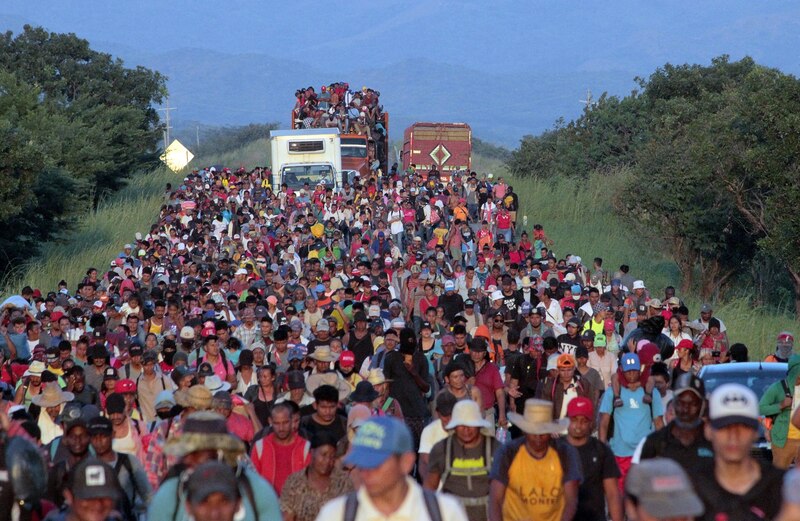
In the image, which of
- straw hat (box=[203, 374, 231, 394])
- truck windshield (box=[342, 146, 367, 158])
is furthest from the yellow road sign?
straw hat (box=[203, 374, 231, 394])

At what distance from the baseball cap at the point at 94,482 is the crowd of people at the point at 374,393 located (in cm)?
1

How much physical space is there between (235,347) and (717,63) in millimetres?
45211

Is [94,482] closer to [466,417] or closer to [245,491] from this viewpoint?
[245,491]

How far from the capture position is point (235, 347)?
1638 cm

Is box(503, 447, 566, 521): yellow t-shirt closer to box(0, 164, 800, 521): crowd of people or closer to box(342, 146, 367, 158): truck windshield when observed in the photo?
box(0, 164, 800, 521): crowd of people

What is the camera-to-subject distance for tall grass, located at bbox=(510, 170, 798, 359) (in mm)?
28609

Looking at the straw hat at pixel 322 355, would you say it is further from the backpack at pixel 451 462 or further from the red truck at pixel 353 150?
the red truck at pixel 353 150

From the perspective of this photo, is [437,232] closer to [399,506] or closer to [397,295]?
[397,295]

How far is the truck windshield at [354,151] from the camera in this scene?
43.8 m

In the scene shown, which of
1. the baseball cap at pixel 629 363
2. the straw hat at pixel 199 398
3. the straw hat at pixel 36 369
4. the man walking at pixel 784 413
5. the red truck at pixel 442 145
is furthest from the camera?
the red truck at pixel 442 145

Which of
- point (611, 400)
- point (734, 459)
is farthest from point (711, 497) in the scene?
point (611, 400)

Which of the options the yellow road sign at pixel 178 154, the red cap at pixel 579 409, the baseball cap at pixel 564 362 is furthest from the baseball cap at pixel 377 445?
the yellow road sign at pixel 178 154

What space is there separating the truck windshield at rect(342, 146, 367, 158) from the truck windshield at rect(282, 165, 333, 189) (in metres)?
3.52

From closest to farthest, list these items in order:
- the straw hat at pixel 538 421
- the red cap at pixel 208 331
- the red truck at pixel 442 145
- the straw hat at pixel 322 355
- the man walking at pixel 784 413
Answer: the straw hat at pixel 538 421 → the man walking at pixel 784 413 → the straw hat at pixel 322 355 → the red cap at pixel 208 331 → the red truck at pixel 442 145
